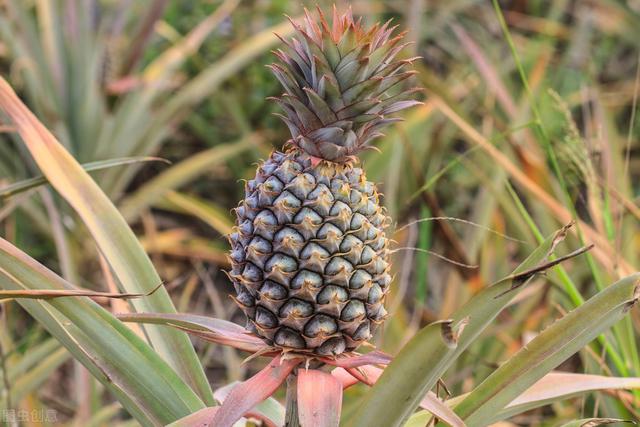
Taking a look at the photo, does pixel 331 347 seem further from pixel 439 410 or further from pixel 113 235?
pixel 113 235

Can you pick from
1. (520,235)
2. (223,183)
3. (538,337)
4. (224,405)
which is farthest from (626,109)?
(224,405)

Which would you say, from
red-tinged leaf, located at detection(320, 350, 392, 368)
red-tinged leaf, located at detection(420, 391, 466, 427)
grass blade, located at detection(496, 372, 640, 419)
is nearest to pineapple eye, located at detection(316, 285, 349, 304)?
red-tinged leaf, located at detection(320, 350, 392, 368)

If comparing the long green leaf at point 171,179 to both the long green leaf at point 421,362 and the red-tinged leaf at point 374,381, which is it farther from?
the long green leaf at point 421,362

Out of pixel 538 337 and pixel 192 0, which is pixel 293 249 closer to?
pixel 538 337

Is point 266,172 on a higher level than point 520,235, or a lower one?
higher

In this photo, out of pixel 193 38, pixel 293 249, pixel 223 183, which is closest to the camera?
pixel 293 249

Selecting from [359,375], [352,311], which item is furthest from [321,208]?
[359,375]

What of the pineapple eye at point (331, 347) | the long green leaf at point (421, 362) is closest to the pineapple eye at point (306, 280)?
the pineapple eye at point (331, 347)
